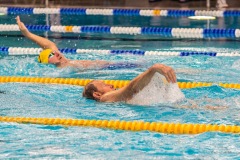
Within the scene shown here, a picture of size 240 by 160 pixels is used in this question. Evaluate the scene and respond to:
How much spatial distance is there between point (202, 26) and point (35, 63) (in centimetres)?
283

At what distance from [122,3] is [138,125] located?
6683 mm

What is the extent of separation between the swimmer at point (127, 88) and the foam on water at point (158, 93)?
0.05 meters

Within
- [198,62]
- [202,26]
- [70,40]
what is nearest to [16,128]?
[198,62]

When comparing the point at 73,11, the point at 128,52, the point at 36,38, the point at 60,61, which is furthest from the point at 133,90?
the point at 73,11

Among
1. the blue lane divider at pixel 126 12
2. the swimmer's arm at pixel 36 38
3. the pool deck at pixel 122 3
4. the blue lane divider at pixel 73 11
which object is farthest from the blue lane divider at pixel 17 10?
the swimmer's arm at pixel 36 38

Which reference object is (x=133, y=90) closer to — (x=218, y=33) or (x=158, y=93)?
(x=158, y=93)

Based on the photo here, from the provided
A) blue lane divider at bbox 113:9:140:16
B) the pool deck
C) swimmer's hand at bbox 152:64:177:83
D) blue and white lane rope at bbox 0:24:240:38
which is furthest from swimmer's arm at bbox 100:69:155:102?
the pool deck

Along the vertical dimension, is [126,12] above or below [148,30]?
above

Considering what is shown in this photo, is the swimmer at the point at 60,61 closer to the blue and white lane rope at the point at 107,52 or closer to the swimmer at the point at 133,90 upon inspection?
the blue and white lane rope at the point at 107,52

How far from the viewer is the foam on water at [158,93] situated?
16.0 ft

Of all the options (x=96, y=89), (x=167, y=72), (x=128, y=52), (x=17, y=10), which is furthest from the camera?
(x=17, y=10)

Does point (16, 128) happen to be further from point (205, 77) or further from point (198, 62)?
point (198, 62)

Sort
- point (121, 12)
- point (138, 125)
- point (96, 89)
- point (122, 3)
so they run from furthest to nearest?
1. point (122, 3)
2. point (121, 12)
3. point (96, 89)
4. point (138, 125)

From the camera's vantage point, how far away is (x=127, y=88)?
→ 4926mm
